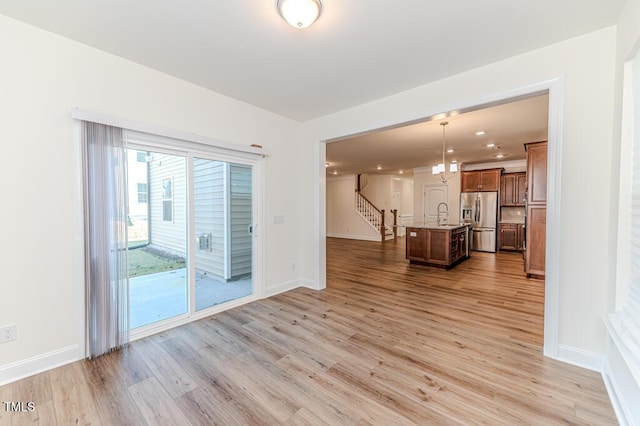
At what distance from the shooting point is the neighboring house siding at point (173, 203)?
2.88m

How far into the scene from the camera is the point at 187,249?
3104 mm

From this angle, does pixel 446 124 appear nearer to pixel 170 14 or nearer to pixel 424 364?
pixel 424 364

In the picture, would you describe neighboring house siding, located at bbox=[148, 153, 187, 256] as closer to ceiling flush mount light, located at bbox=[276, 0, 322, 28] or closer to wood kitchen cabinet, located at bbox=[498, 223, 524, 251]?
ceiling flush mount light, located at bbox=[276, 0, 322, 28]

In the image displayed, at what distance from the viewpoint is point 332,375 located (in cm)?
207

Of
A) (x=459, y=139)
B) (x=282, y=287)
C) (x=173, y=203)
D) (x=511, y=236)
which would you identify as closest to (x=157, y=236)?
(x=173, y=203)

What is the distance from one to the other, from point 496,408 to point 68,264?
11.6 feet

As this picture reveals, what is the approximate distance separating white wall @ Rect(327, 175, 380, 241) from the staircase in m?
0.17

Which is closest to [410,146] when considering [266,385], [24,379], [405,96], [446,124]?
[446,124]

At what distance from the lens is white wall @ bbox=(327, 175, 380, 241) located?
34.5ft

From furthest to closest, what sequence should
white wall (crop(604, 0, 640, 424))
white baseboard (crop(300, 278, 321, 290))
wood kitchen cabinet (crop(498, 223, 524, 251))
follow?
wood kitchen cabinet (crop(498, 223, 524, 251)), white baseboard (crop(300, 278, 321, 290)), white wall (crop(604, 0, 640, 424))

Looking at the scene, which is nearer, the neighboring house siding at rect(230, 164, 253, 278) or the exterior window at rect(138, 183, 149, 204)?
the exterior window at rect(138, 183, 149, 204)

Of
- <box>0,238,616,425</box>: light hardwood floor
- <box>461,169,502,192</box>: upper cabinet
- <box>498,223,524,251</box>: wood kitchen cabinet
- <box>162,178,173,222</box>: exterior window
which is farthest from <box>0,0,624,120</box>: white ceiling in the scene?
<box>498,223,524,251</box>: wood kitchen cabinet

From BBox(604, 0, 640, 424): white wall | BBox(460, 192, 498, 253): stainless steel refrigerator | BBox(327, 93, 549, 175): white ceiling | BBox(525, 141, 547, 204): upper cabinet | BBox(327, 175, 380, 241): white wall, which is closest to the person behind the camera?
BBox(604, 0, 640, 424): white wall

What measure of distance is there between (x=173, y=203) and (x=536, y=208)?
233 inches
